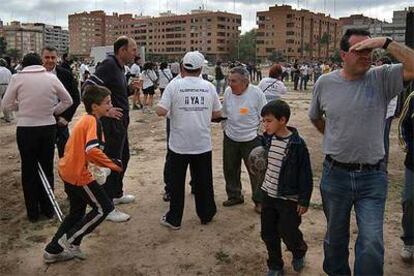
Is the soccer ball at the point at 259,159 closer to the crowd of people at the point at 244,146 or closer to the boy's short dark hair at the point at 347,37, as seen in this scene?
the crowd of people at the point at 244,146

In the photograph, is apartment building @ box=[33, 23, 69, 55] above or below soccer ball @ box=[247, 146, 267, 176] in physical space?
above

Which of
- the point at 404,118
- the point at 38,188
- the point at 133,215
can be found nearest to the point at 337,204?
the point at 404,118

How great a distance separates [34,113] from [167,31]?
137 meters

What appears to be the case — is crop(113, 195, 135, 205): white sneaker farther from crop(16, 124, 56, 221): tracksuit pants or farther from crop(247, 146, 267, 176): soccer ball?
crop(247, 146, 267, 176): soccer ball

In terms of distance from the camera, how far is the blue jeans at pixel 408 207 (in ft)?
13.3

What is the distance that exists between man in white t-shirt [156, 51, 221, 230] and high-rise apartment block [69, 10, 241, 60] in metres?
103

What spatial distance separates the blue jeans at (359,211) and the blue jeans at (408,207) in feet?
3.32

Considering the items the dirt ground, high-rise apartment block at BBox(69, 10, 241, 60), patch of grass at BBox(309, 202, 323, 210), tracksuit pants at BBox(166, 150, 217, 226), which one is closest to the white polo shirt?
tracksuit pants at BBox(166, 150, 217, 226)

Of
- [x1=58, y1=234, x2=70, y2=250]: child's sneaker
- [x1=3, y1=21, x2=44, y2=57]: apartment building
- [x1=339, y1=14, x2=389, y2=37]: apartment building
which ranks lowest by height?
[x1=58, y1=234, x2=70, y2=250]: child's sneaker

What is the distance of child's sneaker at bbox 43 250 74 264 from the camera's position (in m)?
4.28

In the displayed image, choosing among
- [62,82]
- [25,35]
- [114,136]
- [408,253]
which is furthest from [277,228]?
[25,35]

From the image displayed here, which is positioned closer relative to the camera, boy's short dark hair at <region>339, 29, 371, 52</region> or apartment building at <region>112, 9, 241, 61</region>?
boy's short dark hair at <region>339, 29, 371, 52</region>

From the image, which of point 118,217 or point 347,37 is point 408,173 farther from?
point 118,217

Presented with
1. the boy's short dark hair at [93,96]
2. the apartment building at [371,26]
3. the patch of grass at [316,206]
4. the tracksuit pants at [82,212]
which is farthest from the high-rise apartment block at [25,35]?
the tracksuit pants at [82,212]
